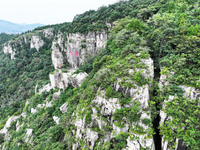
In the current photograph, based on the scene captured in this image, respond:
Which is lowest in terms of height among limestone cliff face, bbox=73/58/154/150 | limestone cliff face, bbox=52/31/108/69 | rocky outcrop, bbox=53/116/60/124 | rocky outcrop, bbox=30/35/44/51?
rocky outcrop, bbox=53/116/60/124

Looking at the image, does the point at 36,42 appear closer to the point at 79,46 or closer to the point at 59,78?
the point at 79,46

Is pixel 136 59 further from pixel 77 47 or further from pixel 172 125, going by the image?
pixel 77 47

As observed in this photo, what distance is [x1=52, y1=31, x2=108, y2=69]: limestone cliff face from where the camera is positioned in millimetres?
39316

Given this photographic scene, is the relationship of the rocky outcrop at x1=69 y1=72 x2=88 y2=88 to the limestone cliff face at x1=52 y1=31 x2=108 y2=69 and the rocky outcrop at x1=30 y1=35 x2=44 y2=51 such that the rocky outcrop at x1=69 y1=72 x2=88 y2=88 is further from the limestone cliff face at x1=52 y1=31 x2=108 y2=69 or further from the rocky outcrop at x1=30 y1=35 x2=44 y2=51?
the rocky outcrop at x1=30 y1=35 x2=44 y2=51

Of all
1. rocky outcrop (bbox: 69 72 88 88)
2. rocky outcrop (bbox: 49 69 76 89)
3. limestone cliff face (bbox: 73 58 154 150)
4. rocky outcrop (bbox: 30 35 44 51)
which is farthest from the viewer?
rocky outcrop (bbox: 30 35 44 51)

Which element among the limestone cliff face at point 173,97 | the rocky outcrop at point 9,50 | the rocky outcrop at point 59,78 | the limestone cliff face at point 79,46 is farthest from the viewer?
the rocky outcrop at point 9,50

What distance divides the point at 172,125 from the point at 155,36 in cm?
1592

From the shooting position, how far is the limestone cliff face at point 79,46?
3932cm

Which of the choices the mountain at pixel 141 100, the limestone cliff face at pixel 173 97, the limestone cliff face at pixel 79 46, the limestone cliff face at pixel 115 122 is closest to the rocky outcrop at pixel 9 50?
the limestone cliff face at pixel 79 46

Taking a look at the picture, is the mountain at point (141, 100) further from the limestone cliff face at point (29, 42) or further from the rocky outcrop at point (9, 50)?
the rocky outcrop at point (9, 50)

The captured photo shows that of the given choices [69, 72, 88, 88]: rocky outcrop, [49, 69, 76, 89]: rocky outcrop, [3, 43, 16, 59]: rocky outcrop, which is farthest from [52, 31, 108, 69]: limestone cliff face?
[3, 43, 16, 59]: rocky outcrop

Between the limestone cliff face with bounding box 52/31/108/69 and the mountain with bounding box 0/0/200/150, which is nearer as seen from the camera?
the mountain with bounding box 0/0/200/150

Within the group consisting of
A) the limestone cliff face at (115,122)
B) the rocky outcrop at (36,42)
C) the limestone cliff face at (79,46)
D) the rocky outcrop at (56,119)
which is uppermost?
the rocky outcrop at (36,42)

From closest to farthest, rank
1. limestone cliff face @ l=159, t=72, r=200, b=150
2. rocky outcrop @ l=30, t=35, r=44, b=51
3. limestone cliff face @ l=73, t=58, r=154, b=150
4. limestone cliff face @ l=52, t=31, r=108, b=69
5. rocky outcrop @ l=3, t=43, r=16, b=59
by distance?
limestone cliff face @ l=159, t=72, r=200, b=150, limestone cliff face @ l=73, t=58, r=154, b=150, limestone cliff face @ l=52, t=31, r=108, b=69, rocky outcrop @ l=30, t=35, r=44, b=51, rocky outcrop @ l=3, t=43, r=16, b=59
